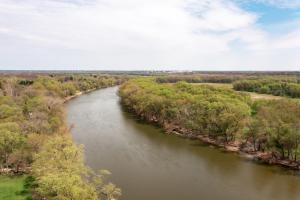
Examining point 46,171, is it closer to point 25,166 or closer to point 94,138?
point 25,166

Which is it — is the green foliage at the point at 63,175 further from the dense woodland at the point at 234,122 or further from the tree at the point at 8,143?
the dense woodland at the point at 234,122

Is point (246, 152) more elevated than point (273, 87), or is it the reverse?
point (273, 87)

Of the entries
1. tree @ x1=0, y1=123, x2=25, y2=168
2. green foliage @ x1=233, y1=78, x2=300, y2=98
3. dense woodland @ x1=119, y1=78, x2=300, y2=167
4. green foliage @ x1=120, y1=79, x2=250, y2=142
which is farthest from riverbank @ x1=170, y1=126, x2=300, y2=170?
green foliage @ x1=233, y1=78, x2=300, y2=98

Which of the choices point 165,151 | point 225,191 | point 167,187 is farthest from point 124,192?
point 165,151

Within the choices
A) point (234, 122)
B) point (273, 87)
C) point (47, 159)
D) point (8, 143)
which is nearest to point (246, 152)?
point (234, 122)

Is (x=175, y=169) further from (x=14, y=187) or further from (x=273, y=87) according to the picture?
(x=273, y=87)

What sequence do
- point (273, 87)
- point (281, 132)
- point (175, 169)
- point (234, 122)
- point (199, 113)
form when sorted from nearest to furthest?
point (175, 169) → point (281, 132) → point (234, 122) → point (199, 113) → point (273, 87)

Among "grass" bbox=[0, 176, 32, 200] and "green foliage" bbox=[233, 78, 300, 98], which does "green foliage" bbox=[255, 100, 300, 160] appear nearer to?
"grass" bbox=[0, 176, 32, 200]
